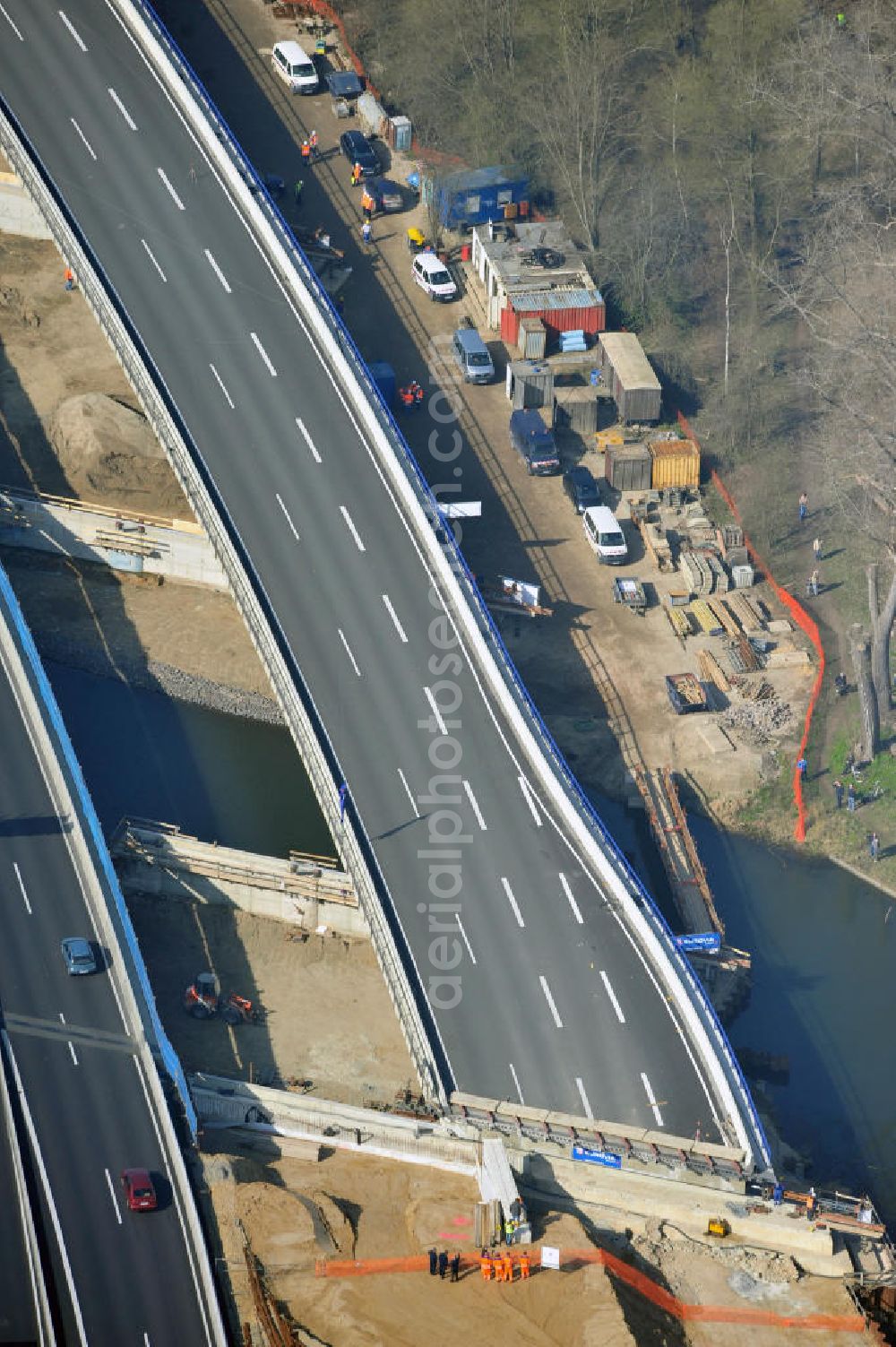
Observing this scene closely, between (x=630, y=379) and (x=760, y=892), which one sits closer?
(x=760, y=892)

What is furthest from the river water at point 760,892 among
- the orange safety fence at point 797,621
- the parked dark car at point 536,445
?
the parked dark car at point 536,445

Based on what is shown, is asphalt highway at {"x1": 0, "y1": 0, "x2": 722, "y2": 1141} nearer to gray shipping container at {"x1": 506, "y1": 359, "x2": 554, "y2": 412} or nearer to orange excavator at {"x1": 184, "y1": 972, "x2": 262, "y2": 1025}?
orange excavator at {"x1": 184, "y1": 972, "x2": 262, "y2": 1025}

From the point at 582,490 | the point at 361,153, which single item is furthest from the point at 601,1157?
the point at 361,153

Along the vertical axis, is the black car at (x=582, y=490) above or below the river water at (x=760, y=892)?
above

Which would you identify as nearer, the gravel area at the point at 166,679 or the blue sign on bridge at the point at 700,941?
the blue sign on bridge at the point at 700,941

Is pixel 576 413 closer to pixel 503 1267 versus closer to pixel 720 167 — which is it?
pixel 720 167

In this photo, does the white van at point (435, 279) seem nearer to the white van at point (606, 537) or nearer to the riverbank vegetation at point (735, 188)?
the riverbank vegetation at point (735, 188)

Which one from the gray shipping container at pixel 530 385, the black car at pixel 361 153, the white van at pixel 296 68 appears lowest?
the gray shipping container at pixel 530 385

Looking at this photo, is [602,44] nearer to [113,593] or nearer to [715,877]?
[113,593]
